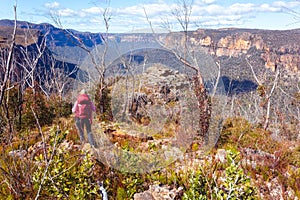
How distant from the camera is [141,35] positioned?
5.41m

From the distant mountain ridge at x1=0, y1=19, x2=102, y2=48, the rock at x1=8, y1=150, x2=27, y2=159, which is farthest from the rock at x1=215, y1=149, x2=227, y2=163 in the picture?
the distant mountain ridge at x1=0, y1=19, x2=102, y2=48

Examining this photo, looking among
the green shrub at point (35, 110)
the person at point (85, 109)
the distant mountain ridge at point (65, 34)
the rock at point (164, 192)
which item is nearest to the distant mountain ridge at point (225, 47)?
the distant mountain ridge at point (65, 34)

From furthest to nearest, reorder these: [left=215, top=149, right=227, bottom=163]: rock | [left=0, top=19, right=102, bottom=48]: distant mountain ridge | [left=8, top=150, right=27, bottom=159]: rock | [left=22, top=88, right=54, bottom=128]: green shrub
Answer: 1. [left=0, top=19, right=102, bottom=48]: distant mountain ridge
2. [left=22, top=88, right=54, bottom=128]: green shrub
3. [left=215, top=149, right=227, bottom=163]: rock
4. [left=8, top=150, right=27, bottom=159]: rock

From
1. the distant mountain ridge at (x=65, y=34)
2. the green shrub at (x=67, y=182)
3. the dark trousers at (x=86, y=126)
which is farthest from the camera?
the distant mountain ridge at (x=65, y=34)

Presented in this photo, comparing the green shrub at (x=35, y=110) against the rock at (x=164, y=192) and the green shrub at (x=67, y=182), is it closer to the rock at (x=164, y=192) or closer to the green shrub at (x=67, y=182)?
the green shrub at (x=67, y=182)

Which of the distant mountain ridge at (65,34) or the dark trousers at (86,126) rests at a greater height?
the distant mountain ridge at (65,34)

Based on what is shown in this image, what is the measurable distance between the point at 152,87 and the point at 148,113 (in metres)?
0.42

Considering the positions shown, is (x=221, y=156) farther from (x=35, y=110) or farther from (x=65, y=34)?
(x=65, y=34)

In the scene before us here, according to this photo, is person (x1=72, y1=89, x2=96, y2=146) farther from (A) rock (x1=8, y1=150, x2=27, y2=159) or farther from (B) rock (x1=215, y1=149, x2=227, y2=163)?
(B) rock (x1=215, y1=149, x2=227, y2=163)

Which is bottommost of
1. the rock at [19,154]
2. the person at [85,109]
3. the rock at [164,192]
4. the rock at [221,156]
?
the rock at [221,156]

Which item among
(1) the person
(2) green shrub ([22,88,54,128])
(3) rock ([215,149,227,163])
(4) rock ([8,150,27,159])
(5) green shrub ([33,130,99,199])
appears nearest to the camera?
(5) green shrub ([33,130,99,199])

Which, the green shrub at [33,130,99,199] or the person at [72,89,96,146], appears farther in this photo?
the person at [72,89,96,146]

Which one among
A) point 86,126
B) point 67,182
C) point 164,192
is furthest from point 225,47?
point 67,182

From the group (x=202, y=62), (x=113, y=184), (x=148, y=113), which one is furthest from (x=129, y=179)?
(x=202, y=62)
